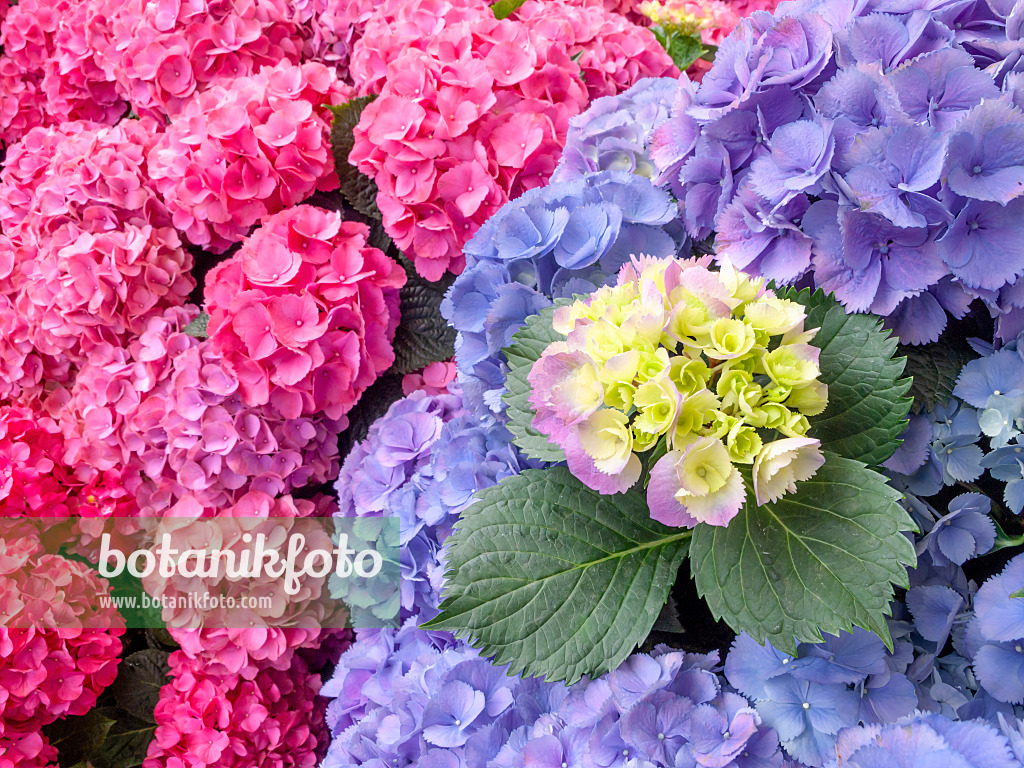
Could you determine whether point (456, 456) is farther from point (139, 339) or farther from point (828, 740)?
point (139, 339)

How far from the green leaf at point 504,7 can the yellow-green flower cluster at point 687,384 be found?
2.81 ft

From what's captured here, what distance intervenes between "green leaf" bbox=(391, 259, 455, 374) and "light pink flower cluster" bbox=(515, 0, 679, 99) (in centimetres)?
41

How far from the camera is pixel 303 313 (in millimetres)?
1085

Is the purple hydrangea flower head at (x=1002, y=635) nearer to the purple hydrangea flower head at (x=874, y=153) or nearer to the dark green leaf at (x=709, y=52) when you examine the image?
the purple hydrangea flower head at (x=874, y=153)

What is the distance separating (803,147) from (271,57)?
1.06 meters

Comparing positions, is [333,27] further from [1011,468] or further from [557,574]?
[1011,468]

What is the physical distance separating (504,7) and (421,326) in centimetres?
56

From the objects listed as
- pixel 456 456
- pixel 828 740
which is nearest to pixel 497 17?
pixel 456 456

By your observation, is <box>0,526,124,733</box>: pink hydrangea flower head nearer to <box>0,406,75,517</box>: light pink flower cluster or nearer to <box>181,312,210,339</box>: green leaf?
<box>0,406,75,517</box>: light pink flower cluster

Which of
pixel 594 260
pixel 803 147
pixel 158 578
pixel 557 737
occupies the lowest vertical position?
pixel 158 578

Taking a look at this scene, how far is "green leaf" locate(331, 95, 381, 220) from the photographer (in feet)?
4.06

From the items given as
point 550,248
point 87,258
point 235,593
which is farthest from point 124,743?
point 550,248

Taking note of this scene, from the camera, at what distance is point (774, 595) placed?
0.66 metres

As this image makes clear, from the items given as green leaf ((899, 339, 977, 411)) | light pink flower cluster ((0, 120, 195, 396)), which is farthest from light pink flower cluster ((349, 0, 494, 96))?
green leaf ((899, 339, 977, 411))
